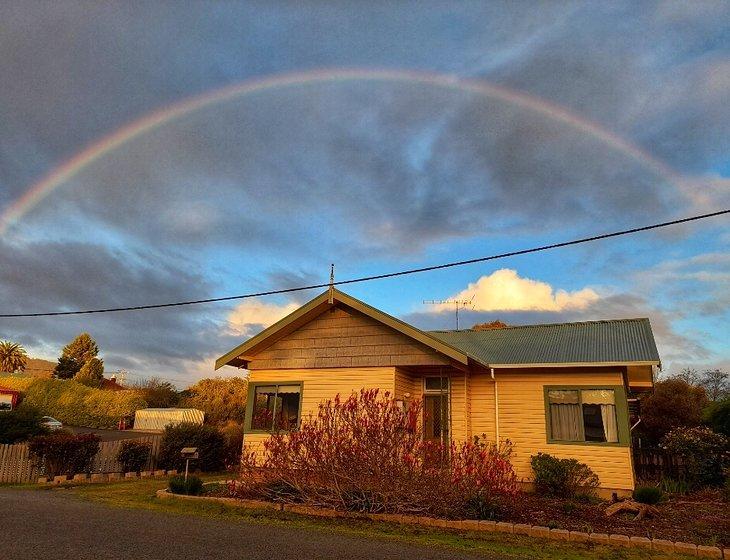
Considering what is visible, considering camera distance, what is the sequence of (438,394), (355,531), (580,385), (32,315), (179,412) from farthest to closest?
(179,412), (32,315), (438,394), (580,385), (355,531)

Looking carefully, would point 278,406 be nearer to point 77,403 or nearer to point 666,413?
point 666,413

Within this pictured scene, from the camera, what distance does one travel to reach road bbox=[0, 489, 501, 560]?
735cm

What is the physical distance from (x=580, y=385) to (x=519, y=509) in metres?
5.24

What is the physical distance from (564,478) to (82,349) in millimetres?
76650

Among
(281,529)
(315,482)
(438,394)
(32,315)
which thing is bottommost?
(281,529)

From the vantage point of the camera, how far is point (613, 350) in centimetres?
1505

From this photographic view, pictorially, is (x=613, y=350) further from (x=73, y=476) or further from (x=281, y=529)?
(x=73, y=476)

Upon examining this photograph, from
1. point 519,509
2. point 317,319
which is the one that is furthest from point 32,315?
point 519,509

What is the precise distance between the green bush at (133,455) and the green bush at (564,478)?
13238 mm

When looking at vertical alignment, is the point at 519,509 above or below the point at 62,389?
below

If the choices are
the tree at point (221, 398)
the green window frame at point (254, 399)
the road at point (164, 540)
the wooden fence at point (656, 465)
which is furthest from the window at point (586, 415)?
the tree at point (221, 398)

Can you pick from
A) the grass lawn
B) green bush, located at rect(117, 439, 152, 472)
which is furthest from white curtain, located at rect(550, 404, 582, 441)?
green bush, located at rect(117, 439, 152, 472)

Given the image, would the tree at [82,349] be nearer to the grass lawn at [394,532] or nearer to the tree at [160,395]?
the tree at [160,395]

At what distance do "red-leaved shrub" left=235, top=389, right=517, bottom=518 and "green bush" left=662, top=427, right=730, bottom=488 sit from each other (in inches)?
297
